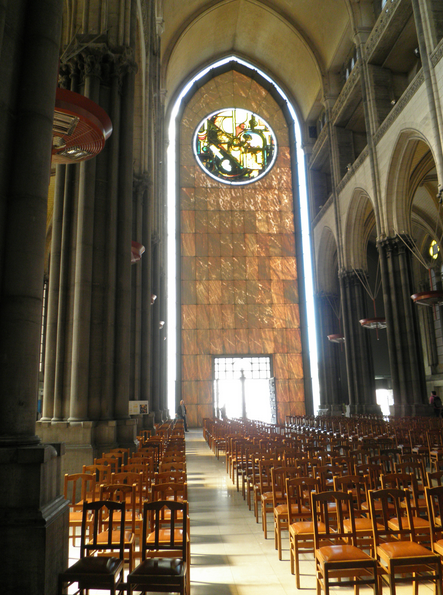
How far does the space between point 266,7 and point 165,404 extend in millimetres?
25529

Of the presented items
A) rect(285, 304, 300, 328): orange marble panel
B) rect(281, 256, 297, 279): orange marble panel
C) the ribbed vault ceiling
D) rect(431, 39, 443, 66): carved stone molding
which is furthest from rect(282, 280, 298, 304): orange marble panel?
rect(431, 39, 443, 66): carved stone molding

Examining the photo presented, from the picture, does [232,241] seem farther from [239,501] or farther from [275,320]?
[239,501]

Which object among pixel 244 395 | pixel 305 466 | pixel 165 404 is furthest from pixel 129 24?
pixel 244 395

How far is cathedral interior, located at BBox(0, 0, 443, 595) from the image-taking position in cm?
418

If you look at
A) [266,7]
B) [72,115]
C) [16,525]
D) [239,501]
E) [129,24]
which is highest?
[266,7]

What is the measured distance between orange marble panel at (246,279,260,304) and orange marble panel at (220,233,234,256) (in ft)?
7.62

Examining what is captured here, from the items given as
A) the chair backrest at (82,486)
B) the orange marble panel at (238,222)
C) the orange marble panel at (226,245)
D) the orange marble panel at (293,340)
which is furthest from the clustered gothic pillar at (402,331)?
the chair backrest at (82,486)

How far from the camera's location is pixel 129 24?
12.1 metres

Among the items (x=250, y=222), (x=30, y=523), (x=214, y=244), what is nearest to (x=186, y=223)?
(x=214, y=244)

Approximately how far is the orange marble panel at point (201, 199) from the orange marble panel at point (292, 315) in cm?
864

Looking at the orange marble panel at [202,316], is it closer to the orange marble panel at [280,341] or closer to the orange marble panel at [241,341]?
the orange marble panel at [241,341]

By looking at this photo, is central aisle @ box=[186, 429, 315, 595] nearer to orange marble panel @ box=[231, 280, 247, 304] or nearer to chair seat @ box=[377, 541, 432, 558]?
chair seat @ box=[377, 541, 432, 558]

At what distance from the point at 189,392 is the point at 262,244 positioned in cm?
1084

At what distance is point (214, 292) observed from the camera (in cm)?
3062
